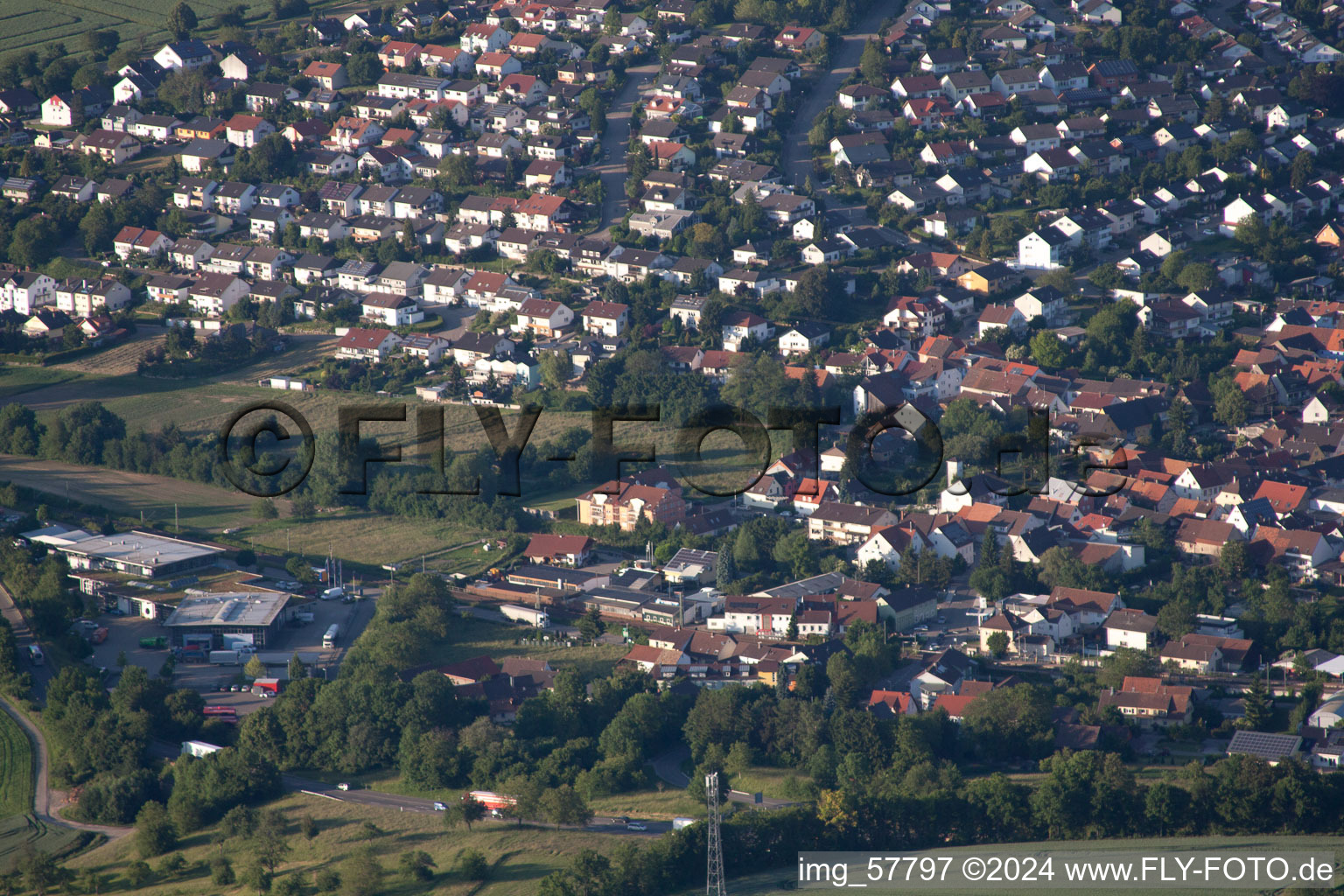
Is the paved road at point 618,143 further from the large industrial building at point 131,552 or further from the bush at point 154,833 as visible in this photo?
the bush at point 154,833

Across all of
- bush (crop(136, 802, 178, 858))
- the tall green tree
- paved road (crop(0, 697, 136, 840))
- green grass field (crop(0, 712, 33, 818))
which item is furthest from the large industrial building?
the tall green tree

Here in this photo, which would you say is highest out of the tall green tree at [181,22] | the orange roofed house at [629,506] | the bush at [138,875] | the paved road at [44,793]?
the tall green tree at [181,22]

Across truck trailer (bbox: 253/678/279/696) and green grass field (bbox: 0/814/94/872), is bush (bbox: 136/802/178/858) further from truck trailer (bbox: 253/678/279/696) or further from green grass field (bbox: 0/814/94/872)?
truck trailer (bbox: 253/678/279/696)

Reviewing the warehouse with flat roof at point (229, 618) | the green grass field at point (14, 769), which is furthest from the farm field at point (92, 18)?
the green grass field at point (14, 769)

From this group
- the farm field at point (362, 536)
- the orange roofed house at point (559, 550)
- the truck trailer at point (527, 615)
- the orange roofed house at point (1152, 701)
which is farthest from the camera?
the farm field at point (362, 536)

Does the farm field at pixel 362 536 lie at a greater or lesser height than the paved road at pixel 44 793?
greater

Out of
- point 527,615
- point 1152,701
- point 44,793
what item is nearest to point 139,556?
A: point 527,615

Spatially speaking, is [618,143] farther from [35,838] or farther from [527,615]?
[35,838]
